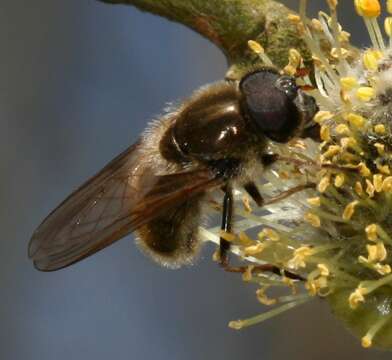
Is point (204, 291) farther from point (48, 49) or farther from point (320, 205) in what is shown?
point (320, 205)

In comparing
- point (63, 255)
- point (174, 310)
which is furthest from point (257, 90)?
point (174, 310)

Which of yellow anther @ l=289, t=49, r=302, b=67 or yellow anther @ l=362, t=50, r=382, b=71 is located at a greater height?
yellow anther @ l=289, t=49, r=302, b=67

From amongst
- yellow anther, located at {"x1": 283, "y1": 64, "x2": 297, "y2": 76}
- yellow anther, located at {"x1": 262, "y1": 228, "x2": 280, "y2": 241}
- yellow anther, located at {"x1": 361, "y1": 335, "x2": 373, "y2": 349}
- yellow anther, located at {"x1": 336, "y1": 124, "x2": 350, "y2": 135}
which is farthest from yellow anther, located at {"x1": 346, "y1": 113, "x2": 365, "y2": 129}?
yellow anther, located at {"x1": 361, "y1": 335, "x2": 373, "y2": 349}

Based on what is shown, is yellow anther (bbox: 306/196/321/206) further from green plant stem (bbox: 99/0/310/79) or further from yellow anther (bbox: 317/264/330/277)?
green plant stem (bbox: 99/0/310/79)

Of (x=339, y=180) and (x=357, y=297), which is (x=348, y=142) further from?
(x=357, y=297)

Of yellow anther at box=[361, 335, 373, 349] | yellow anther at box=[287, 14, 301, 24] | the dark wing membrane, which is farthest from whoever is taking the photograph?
yellow anther at box=[287, 14, 301, 24]

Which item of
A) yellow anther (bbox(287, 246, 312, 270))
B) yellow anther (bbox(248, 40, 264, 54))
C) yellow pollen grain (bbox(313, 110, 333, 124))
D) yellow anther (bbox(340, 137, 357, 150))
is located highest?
yellow anther (bbox(248, 40, 264, 54))

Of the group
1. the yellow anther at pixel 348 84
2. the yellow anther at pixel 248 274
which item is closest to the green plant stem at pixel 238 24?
the yellow anther at pixel 348 84

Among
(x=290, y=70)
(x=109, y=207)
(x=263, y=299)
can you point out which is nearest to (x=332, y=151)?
(x=290, y=70)
